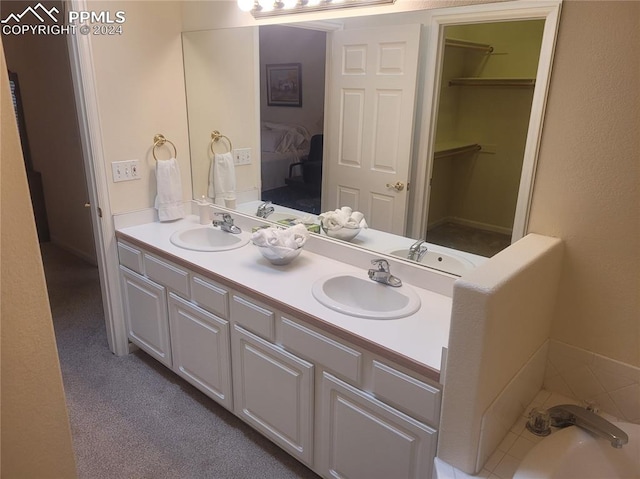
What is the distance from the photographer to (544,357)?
1602mm

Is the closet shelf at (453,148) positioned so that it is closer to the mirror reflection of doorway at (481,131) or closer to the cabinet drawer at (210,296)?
the mirror reflection of doorway at (481,131)

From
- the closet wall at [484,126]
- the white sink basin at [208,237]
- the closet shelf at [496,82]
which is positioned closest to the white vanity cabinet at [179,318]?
the white sink basin at [208,237]

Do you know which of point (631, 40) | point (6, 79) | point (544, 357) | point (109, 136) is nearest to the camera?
point (6, 79)

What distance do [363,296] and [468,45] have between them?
1074 mm

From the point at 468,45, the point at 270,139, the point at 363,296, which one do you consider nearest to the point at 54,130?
the point at 270,139

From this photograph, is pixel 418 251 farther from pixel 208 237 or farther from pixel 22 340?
pixel 22 340

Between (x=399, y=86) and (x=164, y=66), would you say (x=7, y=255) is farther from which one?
(x=164, y=66)

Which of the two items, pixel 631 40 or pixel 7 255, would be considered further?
pixel 631 40

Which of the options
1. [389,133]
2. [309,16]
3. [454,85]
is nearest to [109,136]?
[309,16]

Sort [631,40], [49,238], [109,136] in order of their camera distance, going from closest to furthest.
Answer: [631,40] → [109,136] → [49,238]

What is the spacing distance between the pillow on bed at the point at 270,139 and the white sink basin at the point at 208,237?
1.67ft

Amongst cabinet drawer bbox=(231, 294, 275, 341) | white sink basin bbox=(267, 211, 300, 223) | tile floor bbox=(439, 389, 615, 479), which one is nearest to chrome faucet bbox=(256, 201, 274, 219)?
white sink basin bbox=(267, 211, 300, 223)

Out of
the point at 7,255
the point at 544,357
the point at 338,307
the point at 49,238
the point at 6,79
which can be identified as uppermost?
the point at 6,79

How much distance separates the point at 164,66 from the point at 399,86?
144 cm
